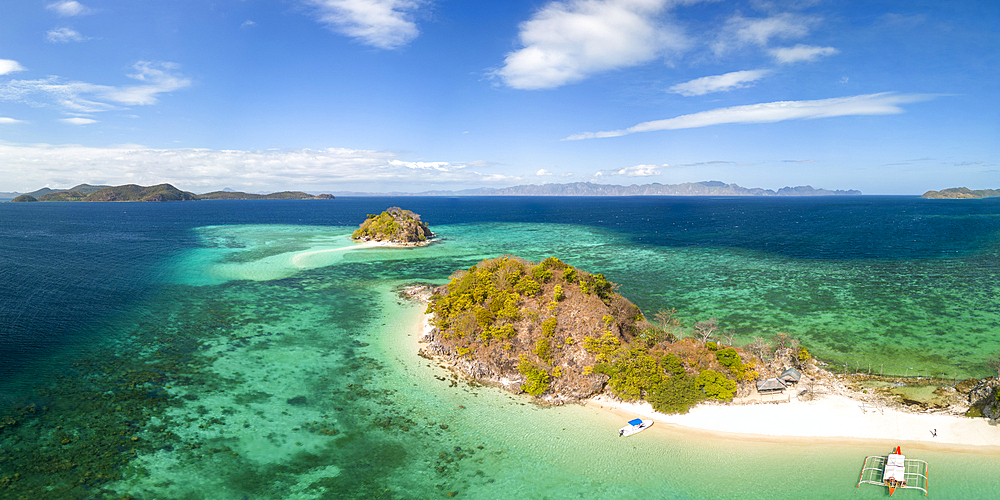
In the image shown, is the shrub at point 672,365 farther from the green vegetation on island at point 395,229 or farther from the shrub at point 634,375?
the green vegetation on island at point 395,229

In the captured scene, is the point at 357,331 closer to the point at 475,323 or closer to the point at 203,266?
the point at 475,323

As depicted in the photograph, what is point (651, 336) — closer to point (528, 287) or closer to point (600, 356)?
point (600, 356)

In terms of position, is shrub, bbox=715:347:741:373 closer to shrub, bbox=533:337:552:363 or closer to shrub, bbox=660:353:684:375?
shrub, bbox=660:353:684:375

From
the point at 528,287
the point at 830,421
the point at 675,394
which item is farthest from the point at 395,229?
the point at 830,421

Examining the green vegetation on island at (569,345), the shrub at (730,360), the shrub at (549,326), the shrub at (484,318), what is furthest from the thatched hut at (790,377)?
the shrub at (484,318)

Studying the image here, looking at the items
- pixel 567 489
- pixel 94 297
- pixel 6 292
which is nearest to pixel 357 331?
pixel 567 489

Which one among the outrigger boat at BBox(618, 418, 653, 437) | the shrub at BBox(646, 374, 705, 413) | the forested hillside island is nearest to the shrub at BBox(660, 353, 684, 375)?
the forested hillside island
